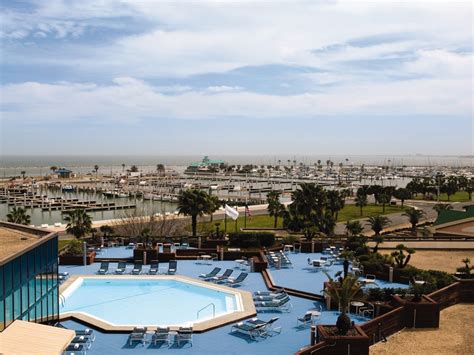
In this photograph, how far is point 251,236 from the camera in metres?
33.6

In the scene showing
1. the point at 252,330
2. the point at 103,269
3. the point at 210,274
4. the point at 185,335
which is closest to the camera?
the point at 185,335

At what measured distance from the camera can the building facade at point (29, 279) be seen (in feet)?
43.8

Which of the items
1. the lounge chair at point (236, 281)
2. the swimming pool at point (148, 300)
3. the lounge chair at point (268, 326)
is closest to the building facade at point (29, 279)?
the swimming pool at point (148, 300)

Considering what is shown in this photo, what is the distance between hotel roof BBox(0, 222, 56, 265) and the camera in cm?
1442

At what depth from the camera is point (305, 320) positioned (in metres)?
18.3

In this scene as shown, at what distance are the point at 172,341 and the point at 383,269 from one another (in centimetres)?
1330

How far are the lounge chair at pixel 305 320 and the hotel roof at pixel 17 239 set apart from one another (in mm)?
9725

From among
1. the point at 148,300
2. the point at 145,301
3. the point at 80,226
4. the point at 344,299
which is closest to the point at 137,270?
the point at 148,300

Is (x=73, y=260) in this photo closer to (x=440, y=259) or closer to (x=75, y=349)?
(x=75, y=349)

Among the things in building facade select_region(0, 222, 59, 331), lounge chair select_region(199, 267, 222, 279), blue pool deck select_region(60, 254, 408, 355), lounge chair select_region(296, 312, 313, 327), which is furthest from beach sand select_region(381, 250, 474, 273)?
building facade select_region(0, 222, 59, 331)

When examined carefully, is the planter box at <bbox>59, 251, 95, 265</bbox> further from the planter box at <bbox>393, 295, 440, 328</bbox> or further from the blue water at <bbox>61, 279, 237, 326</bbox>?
the planter box at <bbox>393, 295, 440, 328</bbox>

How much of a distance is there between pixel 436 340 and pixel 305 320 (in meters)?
4.63

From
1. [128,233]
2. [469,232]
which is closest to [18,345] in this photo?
[128,233]

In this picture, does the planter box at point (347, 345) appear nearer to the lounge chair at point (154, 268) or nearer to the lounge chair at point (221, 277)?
the lounge chair at point (221, 277)
